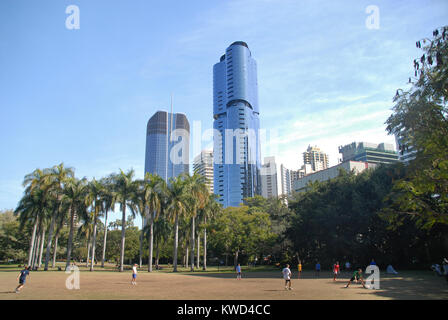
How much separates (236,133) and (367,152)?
72.9 metres

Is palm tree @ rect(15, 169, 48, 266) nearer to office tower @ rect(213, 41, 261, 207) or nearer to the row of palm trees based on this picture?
the row of palm trees

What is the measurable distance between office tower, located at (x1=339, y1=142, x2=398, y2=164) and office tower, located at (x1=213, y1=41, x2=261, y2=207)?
5171cm

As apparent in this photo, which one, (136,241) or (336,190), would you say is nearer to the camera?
(336,190)

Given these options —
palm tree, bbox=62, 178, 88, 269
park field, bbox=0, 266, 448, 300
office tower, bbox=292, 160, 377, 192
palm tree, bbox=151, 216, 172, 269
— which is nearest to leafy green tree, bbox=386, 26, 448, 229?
park field, bbox=0, 266, 448, 300

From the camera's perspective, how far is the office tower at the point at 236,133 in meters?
171

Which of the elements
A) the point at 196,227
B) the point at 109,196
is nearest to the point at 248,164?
the point at 196,227

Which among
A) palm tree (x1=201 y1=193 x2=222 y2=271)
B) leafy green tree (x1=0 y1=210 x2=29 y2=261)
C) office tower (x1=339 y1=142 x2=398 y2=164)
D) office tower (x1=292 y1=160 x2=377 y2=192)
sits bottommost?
leafy green tree (x1=0 y1=210 x2=29 y2=261)

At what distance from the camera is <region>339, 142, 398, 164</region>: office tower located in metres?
163

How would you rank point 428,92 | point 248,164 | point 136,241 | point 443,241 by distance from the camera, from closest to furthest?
point 428,92 < point 443,241 < point 136,241 < point 248,164

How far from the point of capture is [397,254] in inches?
1564

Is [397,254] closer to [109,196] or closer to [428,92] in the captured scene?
[428,92]

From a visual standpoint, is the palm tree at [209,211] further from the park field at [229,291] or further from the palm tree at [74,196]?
the park field at [229,291]
